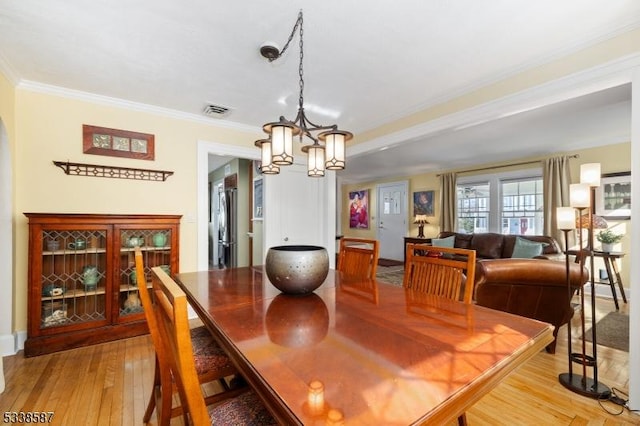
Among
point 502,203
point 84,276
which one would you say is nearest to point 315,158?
point 84,276

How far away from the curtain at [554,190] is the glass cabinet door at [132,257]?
19.1ft

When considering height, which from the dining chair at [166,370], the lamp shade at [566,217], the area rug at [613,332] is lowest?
the area rug at [613,332]

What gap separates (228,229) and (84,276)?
9.86 ft

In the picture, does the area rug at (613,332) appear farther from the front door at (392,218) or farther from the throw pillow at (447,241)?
the front door at (392,218)

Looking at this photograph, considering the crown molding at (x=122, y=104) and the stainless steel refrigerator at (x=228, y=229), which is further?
the stainless steel refrigerator at (x=228, y=229)

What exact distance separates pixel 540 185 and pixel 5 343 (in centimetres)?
749

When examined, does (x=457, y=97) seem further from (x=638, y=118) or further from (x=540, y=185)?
(x=540, y=185)

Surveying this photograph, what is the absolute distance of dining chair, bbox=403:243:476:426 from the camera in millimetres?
1531

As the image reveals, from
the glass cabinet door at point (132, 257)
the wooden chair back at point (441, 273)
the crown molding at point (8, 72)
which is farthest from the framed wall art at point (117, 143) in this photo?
the wooden chair back at point (441, 273)

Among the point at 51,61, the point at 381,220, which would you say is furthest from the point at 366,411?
the point at 381,220

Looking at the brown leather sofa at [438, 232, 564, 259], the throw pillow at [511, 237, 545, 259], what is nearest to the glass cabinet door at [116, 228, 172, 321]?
the brown leather sofa at [438, 232, 564, 259]

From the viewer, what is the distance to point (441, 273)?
5.46 ft

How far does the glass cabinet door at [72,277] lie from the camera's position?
2439 millimetres

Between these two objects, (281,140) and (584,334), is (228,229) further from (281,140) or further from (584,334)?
(584,334)
